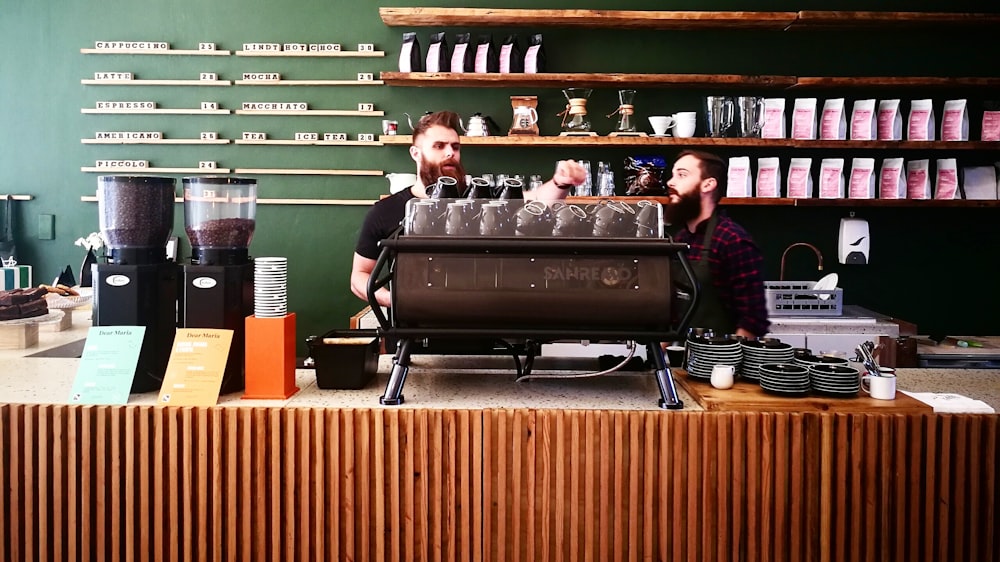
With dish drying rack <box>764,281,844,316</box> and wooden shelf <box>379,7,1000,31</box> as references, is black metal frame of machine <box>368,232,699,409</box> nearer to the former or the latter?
dish drying rack <box>764,281,844,316</box>

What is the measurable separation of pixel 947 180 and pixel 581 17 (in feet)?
6.99

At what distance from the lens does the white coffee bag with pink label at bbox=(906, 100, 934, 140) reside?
12.7ft

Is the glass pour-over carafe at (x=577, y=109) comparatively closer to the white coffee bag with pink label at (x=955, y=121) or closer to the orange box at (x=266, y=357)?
the white coffee bag with pink label at (x=955, y=121)

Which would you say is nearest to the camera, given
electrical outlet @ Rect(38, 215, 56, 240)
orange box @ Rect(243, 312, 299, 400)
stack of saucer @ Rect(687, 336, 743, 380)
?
orange box @ Rect(243, 312, 299, 400)

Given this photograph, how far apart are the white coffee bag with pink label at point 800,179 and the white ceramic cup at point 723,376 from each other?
2476 millimetres

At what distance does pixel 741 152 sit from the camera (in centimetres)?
416

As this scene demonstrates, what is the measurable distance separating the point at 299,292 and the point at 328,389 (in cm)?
270

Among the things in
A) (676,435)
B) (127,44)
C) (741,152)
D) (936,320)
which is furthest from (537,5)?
(676,435)

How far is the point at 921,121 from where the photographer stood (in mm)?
3875

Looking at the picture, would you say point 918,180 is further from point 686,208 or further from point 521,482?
point 521,482

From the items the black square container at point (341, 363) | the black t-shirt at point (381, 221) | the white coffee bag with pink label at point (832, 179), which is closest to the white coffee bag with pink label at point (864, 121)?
the white coffee bag with pink label at point (832, 179)

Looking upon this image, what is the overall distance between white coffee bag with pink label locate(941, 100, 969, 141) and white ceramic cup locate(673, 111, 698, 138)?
4.39ft

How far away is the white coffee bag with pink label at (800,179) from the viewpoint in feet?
12.7

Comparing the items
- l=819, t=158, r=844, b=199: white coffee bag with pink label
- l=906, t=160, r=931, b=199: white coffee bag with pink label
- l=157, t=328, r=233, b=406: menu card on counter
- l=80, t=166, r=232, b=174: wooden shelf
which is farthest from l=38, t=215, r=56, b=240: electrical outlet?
l=906, t=160, r=931, b=199: white coffee bag with pink label
